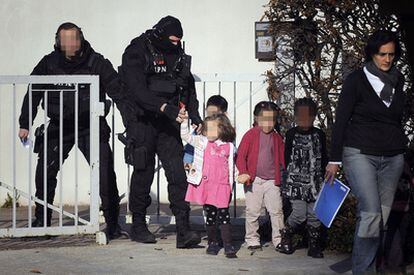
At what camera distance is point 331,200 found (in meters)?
7.01

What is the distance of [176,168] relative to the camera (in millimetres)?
8375

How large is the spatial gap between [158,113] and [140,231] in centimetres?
108

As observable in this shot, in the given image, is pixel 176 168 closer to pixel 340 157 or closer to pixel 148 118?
pixel 148 118

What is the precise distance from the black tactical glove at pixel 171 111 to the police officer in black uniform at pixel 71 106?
1.91ft

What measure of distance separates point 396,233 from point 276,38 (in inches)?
90.4

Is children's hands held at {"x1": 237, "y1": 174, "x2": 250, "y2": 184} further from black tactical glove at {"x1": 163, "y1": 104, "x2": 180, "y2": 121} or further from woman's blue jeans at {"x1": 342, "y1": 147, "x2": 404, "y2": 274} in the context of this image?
woman's blue jeans at {"x1": 342, "y1": 147, "x2": 404, "y2": 274}

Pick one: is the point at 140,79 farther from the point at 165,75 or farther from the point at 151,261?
the point at 151,261

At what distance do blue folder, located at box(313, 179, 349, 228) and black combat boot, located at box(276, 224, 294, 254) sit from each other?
106 cm

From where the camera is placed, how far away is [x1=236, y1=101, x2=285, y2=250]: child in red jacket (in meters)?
8.23

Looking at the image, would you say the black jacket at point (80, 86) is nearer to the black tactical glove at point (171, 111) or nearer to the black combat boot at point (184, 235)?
the black tactical glove at point (171, 111)

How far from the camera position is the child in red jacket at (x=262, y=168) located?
8.23 meters

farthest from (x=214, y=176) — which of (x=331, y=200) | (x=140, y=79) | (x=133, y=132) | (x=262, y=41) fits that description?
(x=262, y=41)

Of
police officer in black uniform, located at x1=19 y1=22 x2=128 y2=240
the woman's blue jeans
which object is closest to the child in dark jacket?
the woman's blue jeans

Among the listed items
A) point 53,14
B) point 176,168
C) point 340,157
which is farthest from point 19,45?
point 340,157
